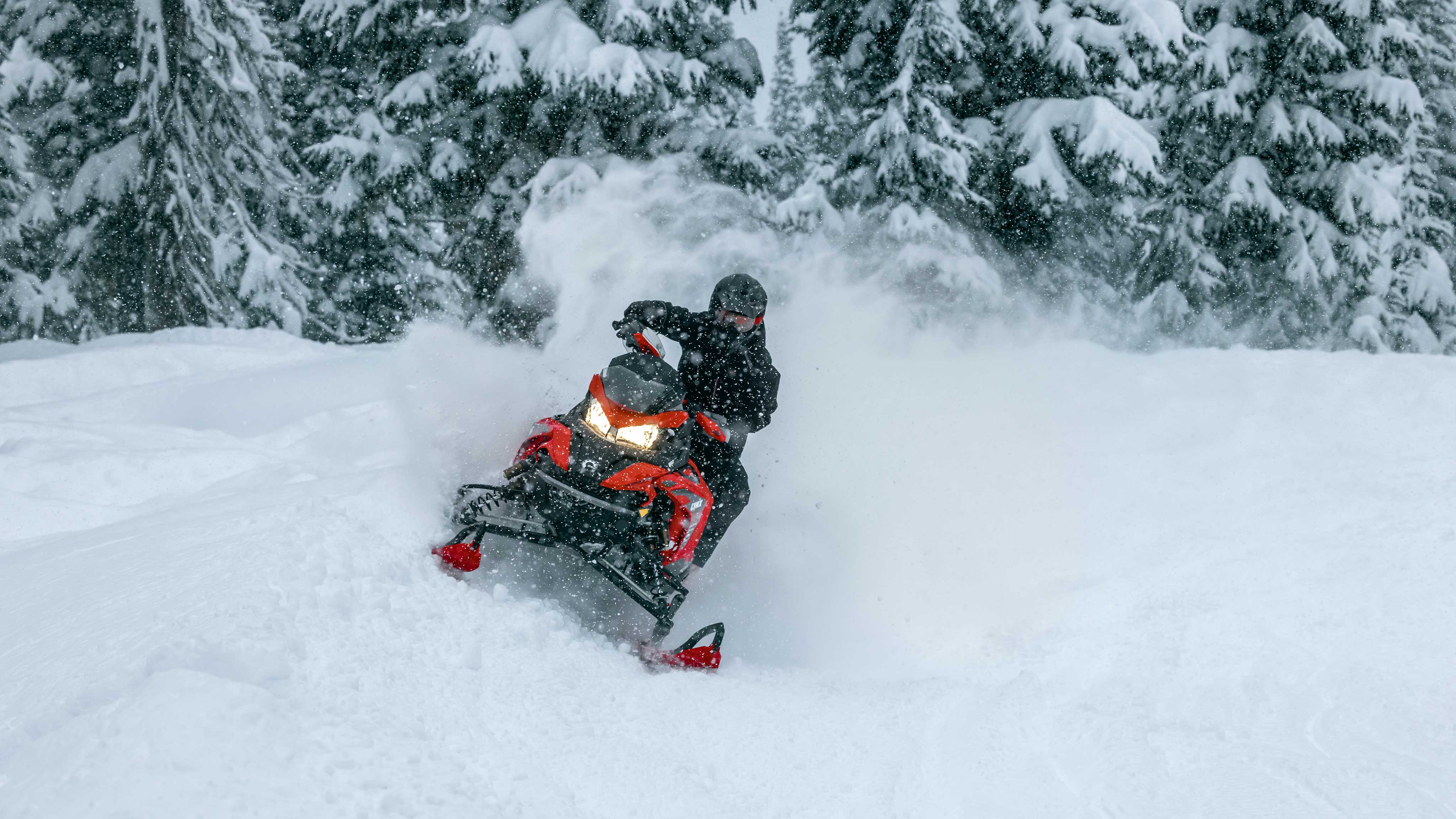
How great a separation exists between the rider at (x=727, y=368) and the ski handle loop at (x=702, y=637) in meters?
1.00

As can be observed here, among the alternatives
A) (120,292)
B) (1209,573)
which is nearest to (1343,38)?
(1209,573)

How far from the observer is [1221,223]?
17.3m

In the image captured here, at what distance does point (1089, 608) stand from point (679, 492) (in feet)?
8.88

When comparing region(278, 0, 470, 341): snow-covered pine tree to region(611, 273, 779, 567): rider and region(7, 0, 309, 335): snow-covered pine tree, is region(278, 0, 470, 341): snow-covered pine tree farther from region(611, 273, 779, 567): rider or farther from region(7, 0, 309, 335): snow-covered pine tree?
region(611, 273, 779, 567): rider

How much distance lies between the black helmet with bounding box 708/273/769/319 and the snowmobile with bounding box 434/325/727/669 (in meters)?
0.82

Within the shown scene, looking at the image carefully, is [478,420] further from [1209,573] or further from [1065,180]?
[1065,180]

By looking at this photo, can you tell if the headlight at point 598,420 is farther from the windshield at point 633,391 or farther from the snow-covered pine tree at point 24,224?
the snow-covered pine tree at point 24,224

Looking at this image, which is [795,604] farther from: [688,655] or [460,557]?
[460,557]

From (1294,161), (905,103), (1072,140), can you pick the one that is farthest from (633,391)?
(1294,161)

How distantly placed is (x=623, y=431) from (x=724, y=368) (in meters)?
1.27

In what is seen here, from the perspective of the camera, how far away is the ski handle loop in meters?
4.90

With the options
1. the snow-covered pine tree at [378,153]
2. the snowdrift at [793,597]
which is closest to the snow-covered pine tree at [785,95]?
the snow-covered pine tree at [378,153]

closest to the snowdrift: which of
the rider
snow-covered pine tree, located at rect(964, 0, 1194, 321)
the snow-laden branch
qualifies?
the rider

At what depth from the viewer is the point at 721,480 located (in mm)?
5918
